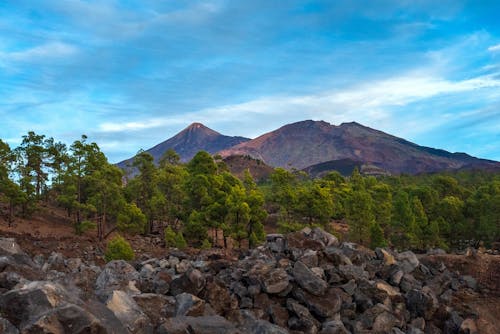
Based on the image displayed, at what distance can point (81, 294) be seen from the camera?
902cm

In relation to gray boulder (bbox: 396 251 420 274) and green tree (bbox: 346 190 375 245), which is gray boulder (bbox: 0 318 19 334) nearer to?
gray boulder (bbox: 396 251 420 274)

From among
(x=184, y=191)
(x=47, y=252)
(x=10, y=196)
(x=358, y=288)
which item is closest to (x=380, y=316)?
(x=358, y=288)

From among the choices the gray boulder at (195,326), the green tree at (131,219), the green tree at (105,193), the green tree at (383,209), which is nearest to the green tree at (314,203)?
the green tree at (383,209)

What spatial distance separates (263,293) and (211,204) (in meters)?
23.8

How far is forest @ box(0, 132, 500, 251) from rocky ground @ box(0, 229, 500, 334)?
12203 mm

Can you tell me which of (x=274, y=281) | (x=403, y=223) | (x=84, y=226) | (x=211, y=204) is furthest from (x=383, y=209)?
(x=274, y=281)

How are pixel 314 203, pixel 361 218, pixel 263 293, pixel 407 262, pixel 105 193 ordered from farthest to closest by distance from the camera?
pixel 105 193, pixel 361 218, pixel 314 203, pixel 407 262, pixel 263 293

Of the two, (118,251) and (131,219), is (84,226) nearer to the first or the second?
(131,219)

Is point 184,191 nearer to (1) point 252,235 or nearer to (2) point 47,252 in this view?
(1) point 252,235

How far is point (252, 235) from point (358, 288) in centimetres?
1898

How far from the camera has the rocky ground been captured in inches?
318

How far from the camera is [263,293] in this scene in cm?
1472

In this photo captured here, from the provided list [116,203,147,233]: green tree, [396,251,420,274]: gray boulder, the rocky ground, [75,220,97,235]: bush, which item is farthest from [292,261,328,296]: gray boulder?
[75,220,97,235]: bush

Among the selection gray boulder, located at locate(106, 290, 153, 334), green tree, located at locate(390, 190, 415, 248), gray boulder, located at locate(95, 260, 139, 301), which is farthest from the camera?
green tree, located at locate(390, 190, 415, 248)
